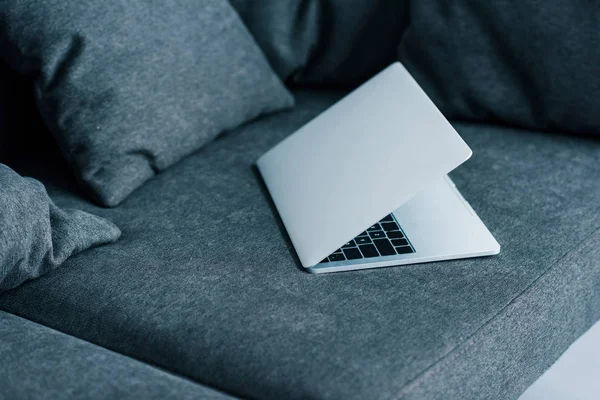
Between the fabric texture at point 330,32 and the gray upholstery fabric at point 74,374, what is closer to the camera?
the gray upholstery fabric at point 74,374

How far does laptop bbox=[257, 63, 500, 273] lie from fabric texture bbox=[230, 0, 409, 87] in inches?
16.4

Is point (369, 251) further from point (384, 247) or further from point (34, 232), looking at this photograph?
point (34, 232)

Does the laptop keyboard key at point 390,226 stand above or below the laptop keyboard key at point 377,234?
below

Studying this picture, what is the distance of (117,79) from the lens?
131 centimetres

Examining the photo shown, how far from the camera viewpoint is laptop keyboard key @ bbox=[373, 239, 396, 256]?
1096 millimetres

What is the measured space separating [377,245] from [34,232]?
54 centimetres

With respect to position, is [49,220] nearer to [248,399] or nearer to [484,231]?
[248,399]

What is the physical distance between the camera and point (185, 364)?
3.11 feet

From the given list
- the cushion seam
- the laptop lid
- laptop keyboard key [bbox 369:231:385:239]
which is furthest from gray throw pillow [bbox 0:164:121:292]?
the cushion seam

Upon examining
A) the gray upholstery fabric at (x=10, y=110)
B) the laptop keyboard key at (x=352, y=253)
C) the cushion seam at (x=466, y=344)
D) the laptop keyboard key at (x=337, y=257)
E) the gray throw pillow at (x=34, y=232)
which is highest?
the gray upholstery fabric at (x=10, y=110)

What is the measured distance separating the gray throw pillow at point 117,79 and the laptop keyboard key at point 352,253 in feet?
1.55

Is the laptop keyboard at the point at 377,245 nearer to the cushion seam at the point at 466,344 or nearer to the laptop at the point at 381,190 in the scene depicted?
the laptop at the point at 381,190

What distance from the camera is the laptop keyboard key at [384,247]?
1.10 metres

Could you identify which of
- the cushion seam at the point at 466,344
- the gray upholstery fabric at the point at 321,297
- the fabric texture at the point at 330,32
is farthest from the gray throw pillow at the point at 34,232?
the fabric texture at the point at 330,32
